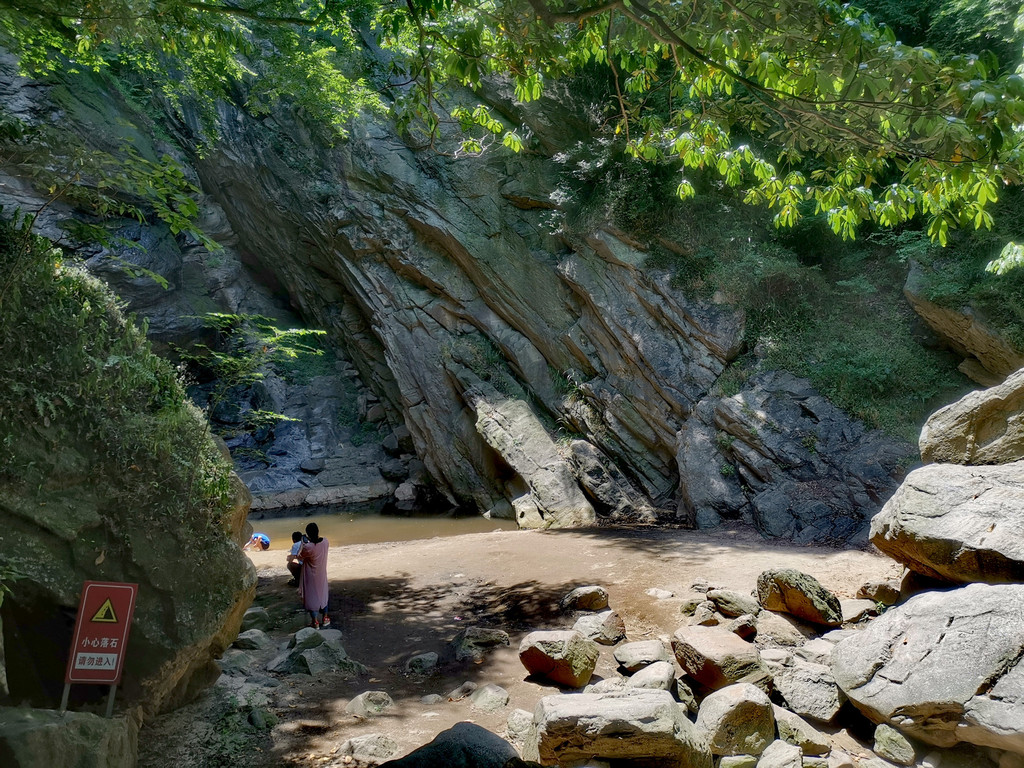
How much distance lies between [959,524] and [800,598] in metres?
1.47

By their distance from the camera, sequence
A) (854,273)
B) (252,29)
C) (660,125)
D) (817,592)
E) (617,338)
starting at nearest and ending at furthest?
(660,125) → (817,592) → (854,273) → (617,338) → (252,29)

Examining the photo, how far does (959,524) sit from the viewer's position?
15.7 ft

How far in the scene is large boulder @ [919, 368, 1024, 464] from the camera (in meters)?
5.29

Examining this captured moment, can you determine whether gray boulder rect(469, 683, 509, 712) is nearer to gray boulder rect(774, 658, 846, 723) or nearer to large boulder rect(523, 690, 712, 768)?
large boulder rect(523, 690, 712, 768)

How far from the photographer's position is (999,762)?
11.7 ft

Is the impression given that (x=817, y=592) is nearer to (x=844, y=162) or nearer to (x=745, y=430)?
(x=844, y=162)

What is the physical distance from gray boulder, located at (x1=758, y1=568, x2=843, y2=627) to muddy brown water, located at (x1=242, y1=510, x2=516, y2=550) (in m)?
7.20

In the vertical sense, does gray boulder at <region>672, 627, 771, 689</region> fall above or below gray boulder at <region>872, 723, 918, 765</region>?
above


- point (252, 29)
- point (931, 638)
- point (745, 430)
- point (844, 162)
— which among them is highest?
point (252, 29)

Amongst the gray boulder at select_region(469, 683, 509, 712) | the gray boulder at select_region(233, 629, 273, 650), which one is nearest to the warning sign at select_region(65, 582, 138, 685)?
the gray boulder at select_region(469, 683, 509, 712)

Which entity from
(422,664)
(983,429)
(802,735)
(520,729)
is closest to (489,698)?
(520,729)

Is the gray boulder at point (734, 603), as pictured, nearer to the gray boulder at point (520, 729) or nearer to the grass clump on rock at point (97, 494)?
the gray boulder at point (520, 729)

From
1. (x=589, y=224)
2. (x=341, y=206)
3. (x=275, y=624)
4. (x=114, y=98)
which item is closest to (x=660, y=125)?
(x=275, y=624)

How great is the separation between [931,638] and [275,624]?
6.15 metres
